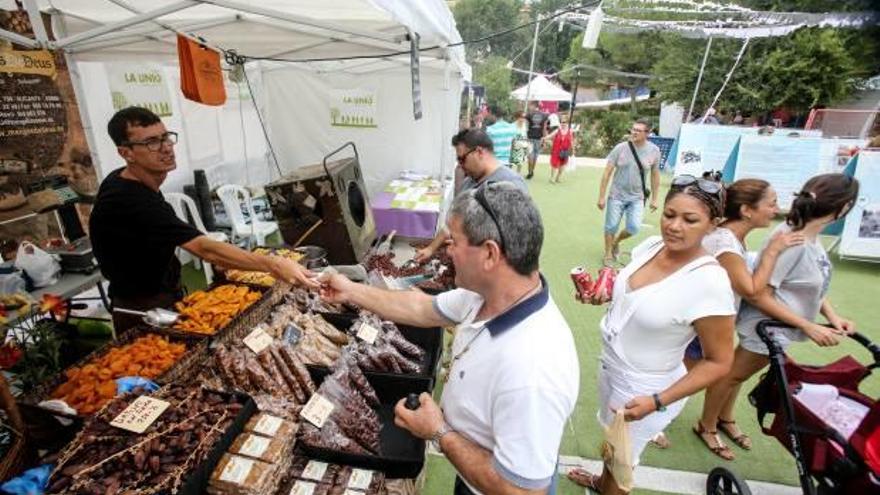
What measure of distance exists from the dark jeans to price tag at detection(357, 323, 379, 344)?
1.21m

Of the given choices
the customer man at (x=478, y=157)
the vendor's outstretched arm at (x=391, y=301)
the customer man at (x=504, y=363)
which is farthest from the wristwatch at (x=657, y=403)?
the customer man at (x=478, y=157)

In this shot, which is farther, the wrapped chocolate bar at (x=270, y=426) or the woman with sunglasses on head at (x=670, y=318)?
the woman with sunglasses on head at (x=670, y=318)

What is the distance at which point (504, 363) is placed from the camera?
47.1 inches

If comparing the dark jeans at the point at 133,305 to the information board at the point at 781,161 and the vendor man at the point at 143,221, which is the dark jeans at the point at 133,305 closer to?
the vendor man at the point at 143,221

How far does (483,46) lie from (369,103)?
156 feet

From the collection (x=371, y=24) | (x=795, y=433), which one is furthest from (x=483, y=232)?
(x=371, y=24)

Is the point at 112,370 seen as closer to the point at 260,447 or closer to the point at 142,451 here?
the point at 142,451

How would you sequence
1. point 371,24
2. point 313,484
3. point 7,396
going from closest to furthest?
point 7,396 < point 313,484 < point 371,24

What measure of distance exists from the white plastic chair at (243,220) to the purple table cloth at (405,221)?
1.54m

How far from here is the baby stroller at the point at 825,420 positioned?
182cm

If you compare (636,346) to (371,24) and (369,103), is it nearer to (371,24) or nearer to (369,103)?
(371,24)

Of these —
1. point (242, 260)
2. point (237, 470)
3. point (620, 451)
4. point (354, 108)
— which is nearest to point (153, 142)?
point (242, 260)

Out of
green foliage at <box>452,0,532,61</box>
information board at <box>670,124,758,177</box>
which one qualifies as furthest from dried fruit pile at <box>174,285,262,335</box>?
green foliage at <box>452,0,532,61</box>

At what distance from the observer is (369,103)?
314 inches
